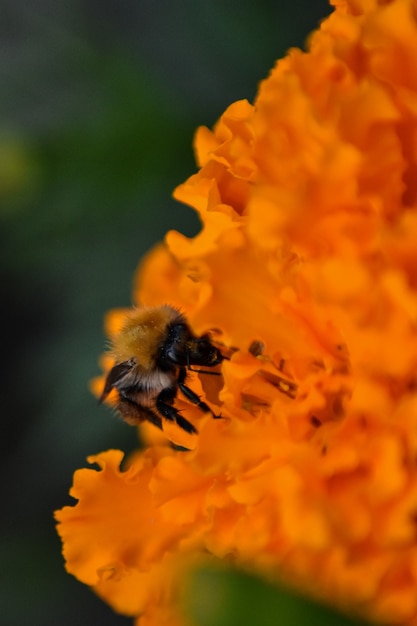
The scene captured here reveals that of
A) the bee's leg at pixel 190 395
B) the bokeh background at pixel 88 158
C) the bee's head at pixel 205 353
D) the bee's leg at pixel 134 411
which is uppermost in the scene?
the bokeh background at pixel 88 158

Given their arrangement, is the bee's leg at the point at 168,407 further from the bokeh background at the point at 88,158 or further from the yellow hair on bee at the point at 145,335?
the bokeh background at the point at 88,158

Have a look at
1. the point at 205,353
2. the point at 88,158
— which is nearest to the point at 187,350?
the point at 205,353

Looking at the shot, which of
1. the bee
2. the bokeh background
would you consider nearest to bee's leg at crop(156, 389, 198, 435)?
the bee

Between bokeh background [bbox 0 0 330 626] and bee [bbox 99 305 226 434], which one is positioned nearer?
bee [bbox 99 305 226 434]

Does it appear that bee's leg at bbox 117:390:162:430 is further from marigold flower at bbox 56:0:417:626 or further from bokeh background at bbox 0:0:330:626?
bokeh background at bbox 0:0:330:626

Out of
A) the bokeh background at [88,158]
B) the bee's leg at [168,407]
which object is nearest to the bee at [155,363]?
the bee's leg at [168,407]

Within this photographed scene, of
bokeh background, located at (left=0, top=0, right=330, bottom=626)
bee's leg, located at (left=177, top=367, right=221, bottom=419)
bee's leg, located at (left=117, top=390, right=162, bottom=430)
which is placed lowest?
bee's leg, located at (left=117, top=390, right=162, bottom=430)
